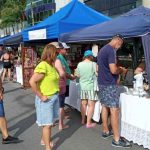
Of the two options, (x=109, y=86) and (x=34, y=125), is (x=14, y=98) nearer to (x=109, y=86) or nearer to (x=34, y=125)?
(x=34, y=125)

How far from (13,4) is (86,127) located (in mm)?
43654

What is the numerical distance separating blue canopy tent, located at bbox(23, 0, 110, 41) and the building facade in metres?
14.9

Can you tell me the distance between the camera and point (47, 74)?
5277mm

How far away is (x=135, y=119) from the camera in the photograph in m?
6.12

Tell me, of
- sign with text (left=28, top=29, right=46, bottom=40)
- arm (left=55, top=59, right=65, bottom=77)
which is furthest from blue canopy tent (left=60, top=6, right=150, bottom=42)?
sign with text (left=28, top=29, right=46, bottom=40)

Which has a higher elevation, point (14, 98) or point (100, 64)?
point (100, 64)

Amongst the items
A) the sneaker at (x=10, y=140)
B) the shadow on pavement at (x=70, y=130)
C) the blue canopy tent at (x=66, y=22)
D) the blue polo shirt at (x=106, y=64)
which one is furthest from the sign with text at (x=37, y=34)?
the blue polo shirt at (x=106, y=64)

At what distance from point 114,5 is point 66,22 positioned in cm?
2195

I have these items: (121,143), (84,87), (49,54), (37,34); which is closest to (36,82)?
(49,54)

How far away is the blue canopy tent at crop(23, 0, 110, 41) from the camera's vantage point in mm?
10906

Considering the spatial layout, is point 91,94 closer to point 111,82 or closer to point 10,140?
point 111,82

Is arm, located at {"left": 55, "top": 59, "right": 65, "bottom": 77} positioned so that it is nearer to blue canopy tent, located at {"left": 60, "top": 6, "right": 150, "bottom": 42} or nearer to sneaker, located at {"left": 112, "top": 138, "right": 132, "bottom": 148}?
blue canopy tent, located at {"left": 60, "top": 6, "right": 150, "bottom": 42}

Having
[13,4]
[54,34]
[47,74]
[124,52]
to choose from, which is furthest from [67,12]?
[13,4]

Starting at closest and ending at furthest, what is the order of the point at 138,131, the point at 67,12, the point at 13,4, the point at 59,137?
the point at 138,131, the point at 59,137, the point at 67,12, the point at 13,4
